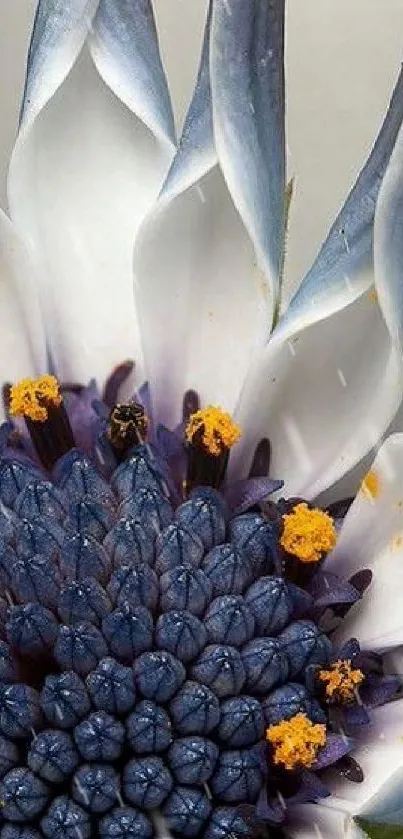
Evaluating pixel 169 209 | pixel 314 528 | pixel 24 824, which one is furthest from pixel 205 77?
pixel 24 824

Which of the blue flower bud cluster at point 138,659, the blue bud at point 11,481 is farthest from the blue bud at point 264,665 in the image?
the blue bud at point 11,481

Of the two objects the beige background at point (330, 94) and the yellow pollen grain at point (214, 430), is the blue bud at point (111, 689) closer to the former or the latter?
the yellow pollen grain at point (214, 430)

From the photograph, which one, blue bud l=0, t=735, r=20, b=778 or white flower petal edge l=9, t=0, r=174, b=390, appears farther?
white flower petal edge l=9, t=0, r=174, b=390

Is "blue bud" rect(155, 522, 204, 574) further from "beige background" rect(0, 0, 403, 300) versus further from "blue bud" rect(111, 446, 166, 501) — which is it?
"beige background" rect(0, 0, 403, 300)

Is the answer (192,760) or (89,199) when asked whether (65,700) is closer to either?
(192,760)

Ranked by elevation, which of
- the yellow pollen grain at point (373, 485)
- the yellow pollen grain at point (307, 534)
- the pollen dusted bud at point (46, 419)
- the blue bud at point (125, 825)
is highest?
the pollen dusted bud at point (46, 419)

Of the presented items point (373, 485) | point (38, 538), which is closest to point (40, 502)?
point (38, 538)

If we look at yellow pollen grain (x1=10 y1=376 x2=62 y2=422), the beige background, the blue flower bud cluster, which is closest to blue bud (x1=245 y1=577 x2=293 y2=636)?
the blue flower bud cluster
